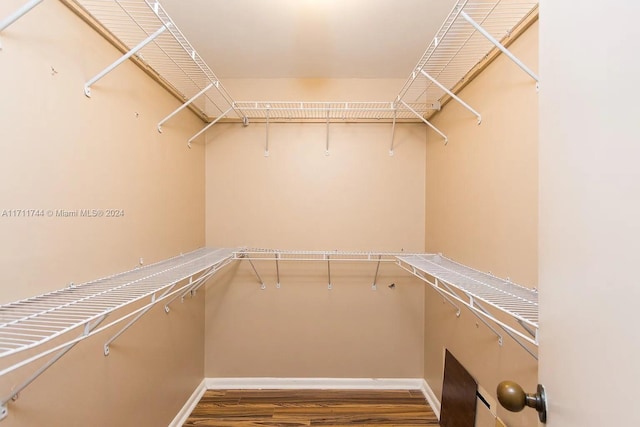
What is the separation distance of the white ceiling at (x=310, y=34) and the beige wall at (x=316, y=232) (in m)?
0.20

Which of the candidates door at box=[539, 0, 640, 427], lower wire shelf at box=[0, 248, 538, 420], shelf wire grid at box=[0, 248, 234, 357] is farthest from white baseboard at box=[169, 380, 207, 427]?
door at box=[539, 0, 640, 427]

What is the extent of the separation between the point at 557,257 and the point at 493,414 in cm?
124

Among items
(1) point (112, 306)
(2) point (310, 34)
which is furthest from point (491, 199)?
(1) point (112, 306)

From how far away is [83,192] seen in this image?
1.09m

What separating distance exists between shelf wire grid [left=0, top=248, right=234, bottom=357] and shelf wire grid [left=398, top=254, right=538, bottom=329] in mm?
1064

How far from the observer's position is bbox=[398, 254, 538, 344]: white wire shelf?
81 centimetres

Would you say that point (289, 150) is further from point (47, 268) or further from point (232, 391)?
point (232, 391)

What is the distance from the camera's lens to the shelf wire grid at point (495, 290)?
82 cm

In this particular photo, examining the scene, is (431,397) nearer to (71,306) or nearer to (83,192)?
(71,306)

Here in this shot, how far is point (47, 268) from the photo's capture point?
37.3 inches

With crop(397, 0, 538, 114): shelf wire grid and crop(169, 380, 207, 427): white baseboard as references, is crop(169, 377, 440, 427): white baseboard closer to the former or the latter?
crop(169, 380, 207, 427): white baseboard

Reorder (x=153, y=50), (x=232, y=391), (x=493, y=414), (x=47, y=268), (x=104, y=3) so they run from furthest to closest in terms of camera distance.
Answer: (x=232, y=391), (x=153, y=50), (x=493, y=414), (x=104, y=3), (x=47, y=268)

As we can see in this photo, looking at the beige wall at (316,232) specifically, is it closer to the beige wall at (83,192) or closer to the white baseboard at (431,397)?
the white baseboard at (431,397)

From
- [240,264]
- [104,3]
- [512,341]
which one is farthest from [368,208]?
[104,3]
